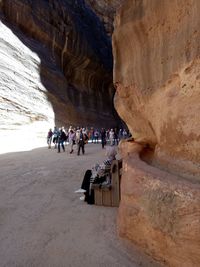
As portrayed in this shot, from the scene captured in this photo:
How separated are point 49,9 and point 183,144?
26978 millimetres

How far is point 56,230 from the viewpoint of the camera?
169 inches

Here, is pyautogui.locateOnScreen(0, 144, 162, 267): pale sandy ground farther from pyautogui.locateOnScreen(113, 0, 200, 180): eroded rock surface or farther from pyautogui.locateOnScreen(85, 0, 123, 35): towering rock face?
pyautogui.locateOnScreen(85, 0, 123, 35): towering rock face

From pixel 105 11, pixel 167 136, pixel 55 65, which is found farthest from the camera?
pixel 105 11

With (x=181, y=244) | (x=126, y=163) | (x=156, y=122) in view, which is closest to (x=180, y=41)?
(x=156, y=122)

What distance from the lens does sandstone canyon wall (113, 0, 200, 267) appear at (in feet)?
9.27

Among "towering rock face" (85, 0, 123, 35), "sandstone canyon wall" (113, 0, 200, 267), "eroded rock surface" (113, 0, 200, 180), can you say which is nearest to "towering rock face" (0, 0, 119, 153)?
"towering rock face" (85, 0, 123, 35)

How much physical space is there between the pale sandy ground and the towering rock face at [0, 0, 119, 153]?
39.9ft

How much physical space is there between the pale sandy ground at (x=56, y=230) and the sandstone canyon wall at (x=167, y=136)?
0.31 meters

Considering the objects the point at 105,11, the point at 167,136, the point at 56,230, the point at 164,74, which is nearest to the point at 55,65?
the point at 105,11

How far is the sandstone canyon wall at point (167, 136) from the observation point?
2.83m

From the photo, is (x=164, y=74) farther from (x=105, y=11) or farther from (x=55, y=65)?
(x=105, y=11)

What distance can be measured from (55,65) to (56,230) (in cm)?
2381

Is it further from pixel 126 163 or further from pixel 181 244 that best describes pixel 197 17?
pixel 181 244

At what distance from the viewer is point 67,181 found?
Result: 7719 millimetres
